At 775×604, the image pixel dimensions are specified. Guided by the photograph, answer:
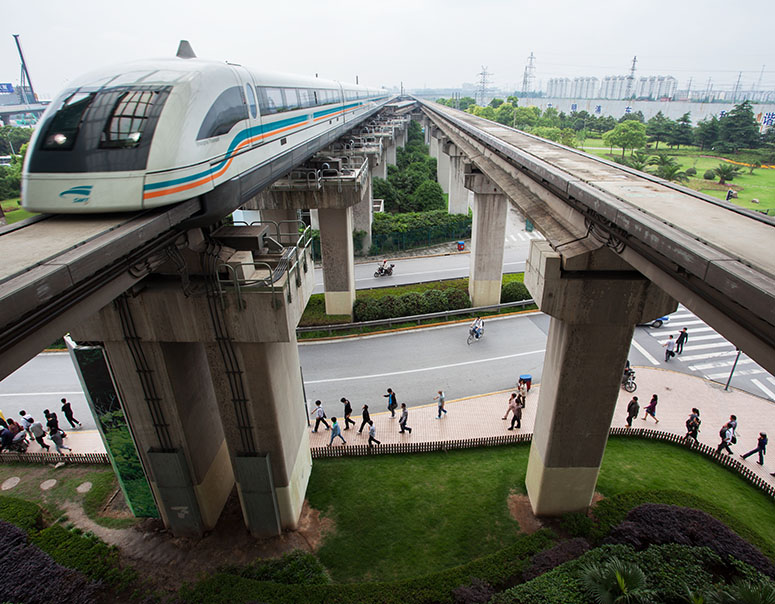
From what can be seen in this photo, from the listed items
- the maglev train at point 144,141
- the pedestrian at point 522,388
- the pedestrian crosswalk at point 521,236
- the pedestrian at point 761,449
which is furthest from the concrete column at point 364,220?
the pedestrian at point 761,449

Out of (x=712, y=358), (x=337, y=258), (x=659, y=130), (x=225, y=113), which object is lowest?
(x=712, y=358)

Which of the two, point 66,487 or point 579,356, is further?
point 66,487

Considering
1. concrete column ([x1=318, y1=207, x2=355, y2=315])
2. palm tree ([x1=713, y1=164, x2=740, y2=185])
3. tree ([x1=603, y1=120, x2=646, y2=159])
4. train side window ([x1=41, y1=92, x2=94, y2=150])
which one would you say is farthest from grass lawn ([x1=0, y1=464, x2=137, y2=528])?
tree ([x1=603, y1=120, x2=646, y2=159])

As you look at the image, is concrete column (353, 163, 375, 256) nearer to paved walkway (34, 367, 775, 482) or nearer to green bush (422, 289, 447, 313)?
green bush (422, 289, 447, 313)

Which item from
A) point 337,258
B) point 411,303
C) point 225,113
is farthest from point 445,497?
point 337,258

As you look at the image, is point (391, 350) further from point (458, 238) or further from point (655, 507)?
point (458, 238)

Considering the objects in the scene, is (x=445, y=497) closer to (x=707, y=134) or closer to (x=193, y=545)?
(x=193, y=545)

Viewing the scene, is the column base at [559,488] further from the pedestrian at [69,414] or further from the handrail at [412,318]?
the pedestrian at [69,414]
